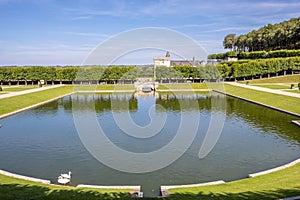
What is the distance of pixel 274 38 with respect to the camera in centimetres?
7962

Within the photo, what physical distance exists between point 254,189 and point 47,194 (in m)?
5.62

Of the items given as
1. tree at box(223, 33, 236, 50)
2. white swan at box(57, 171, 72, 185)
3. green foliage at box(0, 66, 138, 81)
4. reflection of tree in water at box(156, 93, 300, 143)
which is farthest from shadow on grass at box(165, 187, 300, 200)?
tree at box(223, 33, 236, 50)

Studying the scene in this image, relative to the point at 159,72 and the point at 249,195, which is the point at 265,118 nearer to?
the point at 249,195

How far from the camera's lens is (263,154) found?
1322cm

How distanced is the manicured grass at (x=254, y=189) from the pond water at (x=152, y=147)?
1.14 meters

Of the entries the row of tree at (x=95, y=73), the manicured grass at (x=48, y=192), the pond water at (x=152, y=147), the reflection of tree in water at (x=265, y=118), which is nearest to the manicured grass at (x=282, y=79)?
the row of tree at (x=95, y=73)

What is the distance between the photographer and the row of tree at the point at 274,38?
7256cm

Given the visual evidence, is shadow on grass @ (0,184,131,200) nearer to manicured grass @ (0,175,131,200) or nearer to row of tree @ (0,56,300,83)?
manicured grass @ (0,175,131,200)

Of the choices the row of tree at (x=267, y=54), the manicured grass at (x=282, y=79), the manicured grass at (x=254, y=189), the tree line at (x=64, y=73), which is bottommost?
the manicured grass at (x=254, y=189)

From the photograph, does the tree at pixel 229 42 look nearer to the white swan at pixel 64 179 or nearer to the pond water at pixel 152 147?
the pond water at pixel 152 147

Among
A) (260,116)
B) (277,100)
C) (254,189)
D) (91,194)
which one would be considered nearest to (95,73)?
(277,100)

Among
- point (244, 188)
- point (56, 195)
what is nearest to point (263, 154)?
point (244, 188)

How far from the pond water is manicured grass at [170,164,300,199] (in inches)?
45.0

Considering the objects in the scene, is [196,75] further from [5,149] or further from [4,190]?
[4,190]
